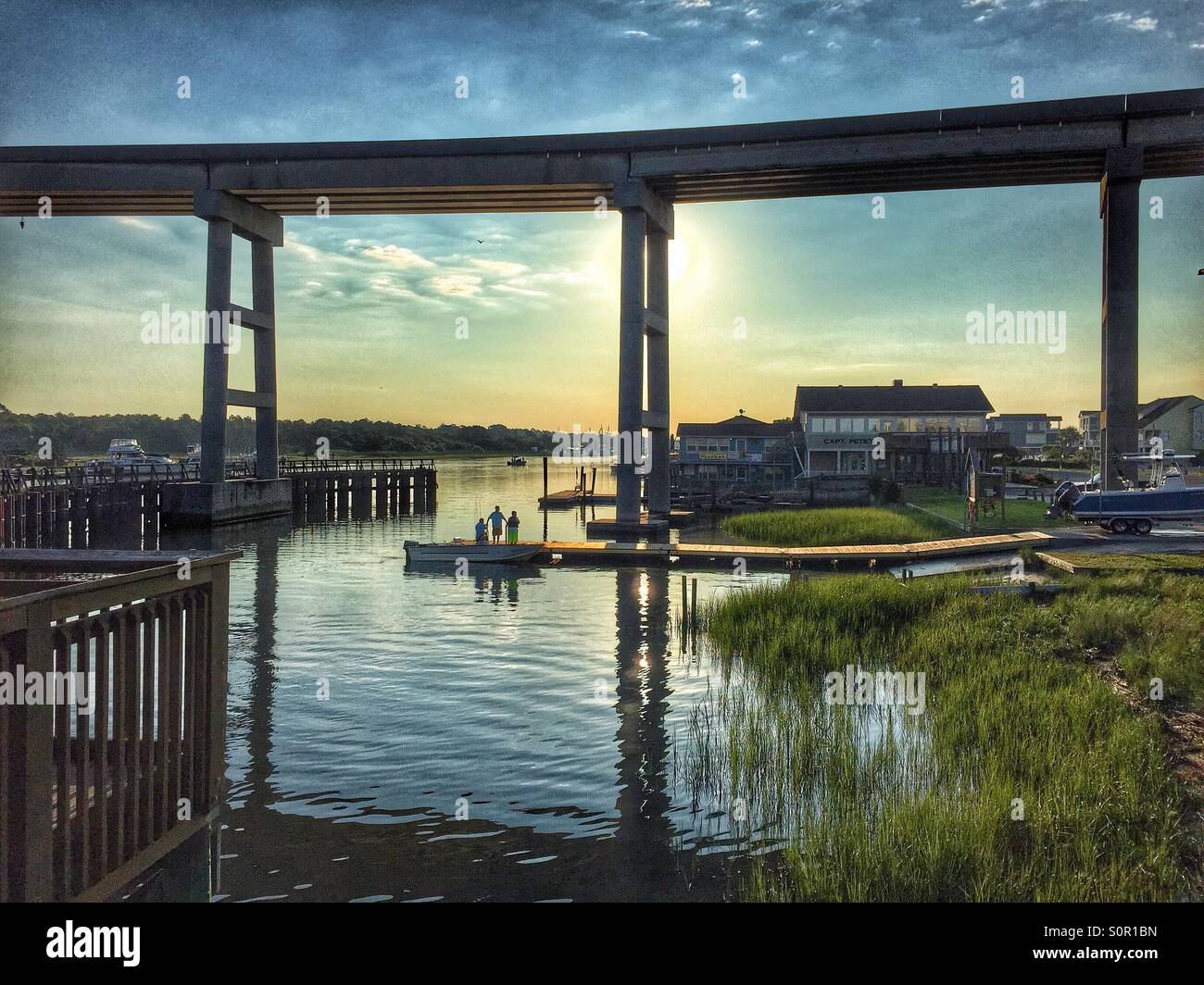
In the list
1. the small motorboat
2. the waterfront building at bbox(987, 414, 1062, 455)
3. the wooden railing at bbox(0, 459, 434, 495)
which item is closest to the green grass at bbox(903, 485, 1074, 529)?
the small motorboat

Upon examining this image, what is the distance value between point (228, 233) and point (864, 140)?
111ft

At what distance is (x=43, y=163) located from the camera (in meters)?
46.7

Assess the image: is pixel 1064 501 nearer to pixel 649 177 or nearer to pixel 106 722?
pixel 649 177

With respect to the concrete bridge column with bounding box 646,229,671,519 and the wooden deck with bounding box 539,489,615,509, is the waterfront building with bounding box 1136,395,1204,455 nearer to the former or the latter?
the wooden deck with bounding box 539,489,615,509

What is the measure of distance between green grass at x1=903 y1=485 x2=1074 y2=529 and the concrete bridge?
350 cm

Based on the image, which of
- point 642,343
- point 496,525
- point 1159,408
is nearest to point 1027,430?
point 1159,408

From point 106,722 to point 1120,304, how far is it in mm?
40468

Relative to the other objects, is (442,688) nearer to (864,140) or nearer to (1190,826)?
(1190,826)

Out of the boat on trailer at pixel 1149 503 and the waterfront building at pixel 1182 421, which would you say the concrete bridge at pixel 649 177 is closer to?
the boat on trailer at pixel 1149 503

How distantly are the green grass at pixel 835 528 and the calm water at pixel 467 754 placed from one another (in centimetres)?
1467

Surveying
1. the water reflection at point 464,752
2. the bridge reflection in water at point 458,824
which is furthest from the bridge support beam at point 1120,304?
the bridge reflection in water at point 458,824

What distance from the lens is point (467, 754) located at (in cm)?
1218

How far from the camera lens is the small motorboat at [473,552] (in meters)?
34.3
